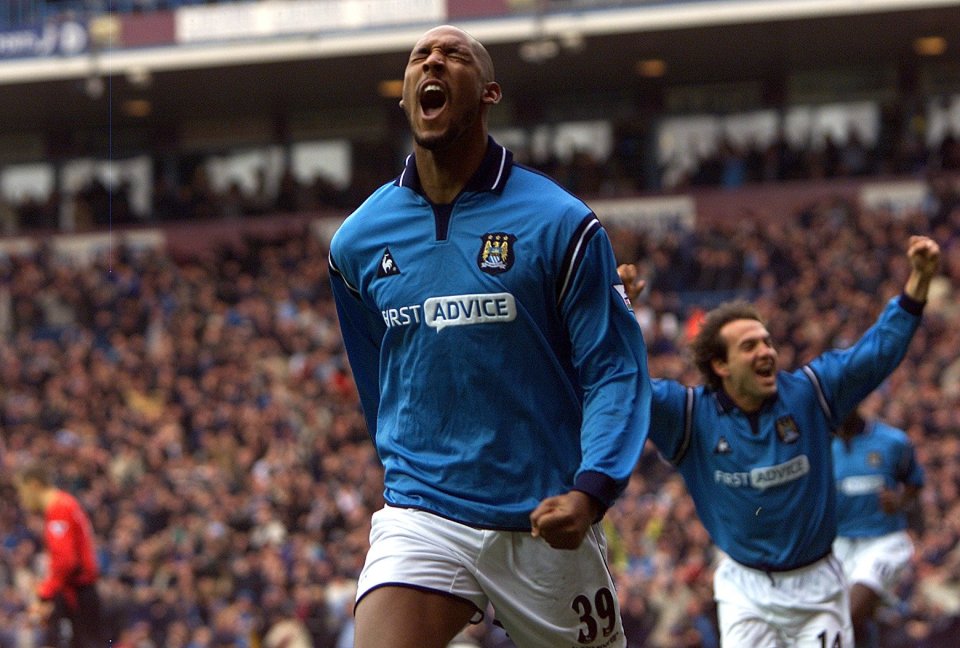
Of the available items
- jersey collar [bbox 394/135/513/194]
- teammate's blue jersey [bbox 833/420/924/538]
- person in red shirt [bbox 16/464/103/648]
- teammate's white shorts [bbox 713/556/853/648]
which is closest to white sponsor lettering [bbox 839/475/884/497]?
teammate's blue jersey [bbox 833/420/924/538]

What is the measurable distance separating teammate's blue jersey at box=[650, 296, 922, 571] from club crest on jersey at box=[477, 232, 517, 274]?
2.66 metres

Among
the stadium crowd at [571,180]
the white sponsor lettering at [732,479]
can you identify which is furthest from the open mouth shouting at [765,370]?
the stadium crowd at [571,180]

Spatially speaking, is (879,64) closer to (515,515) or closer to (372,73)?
(372,73)

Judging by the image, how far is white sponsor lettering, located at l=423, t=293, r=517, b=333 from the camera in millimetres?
4535

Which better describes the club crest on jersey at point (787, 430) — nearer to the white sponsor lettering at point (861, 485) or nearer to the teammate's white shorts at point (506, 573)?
the teammate's white shorts at point (506, 573)

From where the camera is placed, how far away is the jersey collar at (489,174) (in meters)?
4.70

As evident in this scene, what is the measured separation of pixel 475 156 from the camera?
15.5 ft

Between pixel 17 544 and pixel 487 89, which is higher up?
pixel 487 89

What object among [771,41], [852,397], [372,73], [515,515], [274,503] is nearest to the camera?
[515,515]

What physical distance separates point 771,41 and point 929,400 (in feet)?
39.1

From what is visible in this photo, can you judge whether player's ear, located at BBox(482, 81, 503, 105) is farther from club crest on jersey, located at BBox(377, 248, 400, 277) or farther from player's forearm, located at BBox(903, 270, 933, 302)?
player's forearm, located at BBox(903, 270, 933, 302)

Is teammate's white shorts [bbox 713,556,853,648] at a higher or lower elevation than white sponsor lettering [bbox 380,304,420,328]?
lower

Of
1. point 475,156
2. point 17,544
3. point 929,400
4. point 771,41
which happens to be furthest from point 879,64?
point 475,156

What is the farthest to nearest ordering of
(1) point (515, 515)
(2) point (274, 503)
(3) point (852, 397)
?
(2) point (274, 503) → (3) point (852, 397) → (1) point (515, 515)
